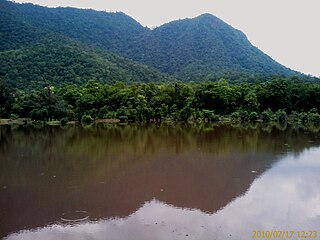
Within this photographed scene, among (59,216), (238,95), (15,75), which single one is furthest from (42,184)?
(15,75)

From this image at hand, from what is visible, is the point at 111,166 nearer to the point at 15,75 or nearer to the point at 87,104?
the point at 87,104

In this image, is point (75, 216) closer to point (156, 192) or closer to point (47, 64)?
point (156, 192)

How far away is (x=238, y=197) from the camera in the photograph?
39.5ft

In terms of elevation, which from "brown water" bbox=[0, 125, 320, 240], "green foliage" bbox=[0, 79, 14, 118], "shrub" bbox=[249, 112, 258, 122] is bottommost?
"brown water" bbox=[0, 125, 320, 240]

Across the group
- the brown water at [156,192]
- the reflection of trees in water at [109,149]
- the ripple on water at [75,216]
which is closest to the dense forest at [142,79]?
the reflection of trees in water at [109,149]

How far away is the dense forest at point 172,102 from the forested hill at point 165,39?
37.2 metres

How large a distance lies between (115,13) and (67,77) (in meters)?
92.8

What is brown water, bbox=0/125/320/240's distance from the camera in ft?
30.7

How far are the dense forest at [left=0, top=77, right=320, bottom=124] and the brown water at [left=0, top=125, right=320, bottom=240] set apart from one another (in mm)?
23844

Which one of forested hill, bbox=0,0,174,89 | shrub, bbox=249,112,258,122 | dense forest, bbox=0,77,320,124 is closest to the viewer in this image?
dense forest, bbox=0,77,320,124

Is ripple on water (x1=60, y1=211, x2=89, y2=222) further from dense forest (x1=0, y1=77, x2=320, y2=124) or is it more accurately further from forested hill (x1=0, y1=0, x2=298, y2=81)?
forested hill (x1=0, y1=0, x2=298, y2=81)

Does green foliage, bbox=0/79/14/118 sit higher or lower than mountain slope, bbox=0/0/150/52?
lower

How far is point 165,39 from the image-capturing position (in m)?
126

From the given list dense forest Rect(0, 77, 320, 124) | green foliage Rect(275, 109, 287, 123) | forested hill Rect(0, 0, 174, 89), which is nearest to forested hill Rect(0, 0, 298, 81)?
forested hill Rect(0, 0, 174, 89)
